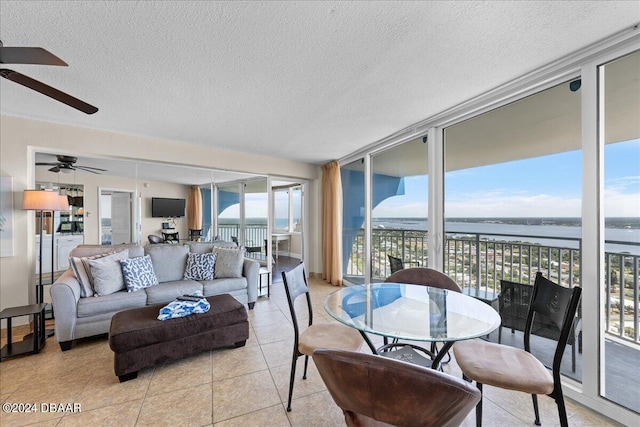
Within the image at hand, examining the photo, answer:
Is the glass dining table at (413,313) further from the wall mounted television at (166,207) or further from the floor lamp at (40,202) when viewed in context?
the wall mounted television at (166,207)

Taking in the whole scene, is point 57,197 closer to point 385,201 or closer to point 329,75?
point 329,75

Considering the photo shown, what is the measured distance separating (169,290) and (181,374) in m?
1.16

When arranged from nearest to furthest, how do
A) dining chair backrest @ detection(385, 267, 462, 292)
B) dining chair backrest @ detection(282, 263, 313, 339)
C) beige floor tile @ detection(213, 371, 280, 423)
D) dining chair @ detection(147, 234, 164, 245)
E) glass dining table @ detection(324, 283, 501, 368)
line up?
glass dining table @ detection(324, 283, 501, 368)
beige floor tile @ detection(213, 371, 280, 423)
dining chair backrest @ detection(282, 263, 313, 339)
dining chair backrest @ detection(385, 267, 462, 292)
dining chair @ detection(147, 234, 164, 245)

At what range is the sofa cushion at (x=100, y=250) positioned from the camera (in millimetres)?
2992

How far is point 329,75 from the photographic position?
79.3 inches

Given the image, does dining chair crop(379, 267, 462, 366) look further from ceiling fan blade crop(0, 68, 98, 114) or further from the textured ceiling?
ceiling fan blade crop(0, 68, 98, 114)

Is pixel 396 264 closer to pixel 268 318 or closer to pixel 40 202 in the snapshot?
pixel 268 318

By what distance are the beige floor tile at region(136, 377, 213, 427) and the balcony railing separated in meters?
2.57

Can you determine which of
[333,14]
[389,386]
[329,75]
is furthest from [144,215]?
[389,386]

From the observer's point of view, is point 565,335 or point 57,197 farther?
point 57,197

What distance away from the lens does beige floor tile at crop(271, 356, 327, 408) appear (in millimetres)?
1883

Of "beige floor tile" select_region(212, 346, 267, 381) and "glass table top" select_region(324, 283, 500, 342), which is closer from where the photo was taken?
"glass table top" select_region(324, 283, 500, 342)

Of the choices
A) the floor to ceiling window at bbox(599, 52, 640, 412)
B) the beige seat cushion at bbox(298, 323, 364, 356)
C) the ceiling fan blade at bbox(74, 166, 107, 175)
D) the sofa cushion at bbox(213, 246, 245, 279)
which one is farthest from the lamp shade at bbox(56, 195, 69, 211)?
the floor to ceiling window at bbox(599, 52, 640, 412)

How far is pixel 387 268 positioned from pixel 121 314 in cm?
359
